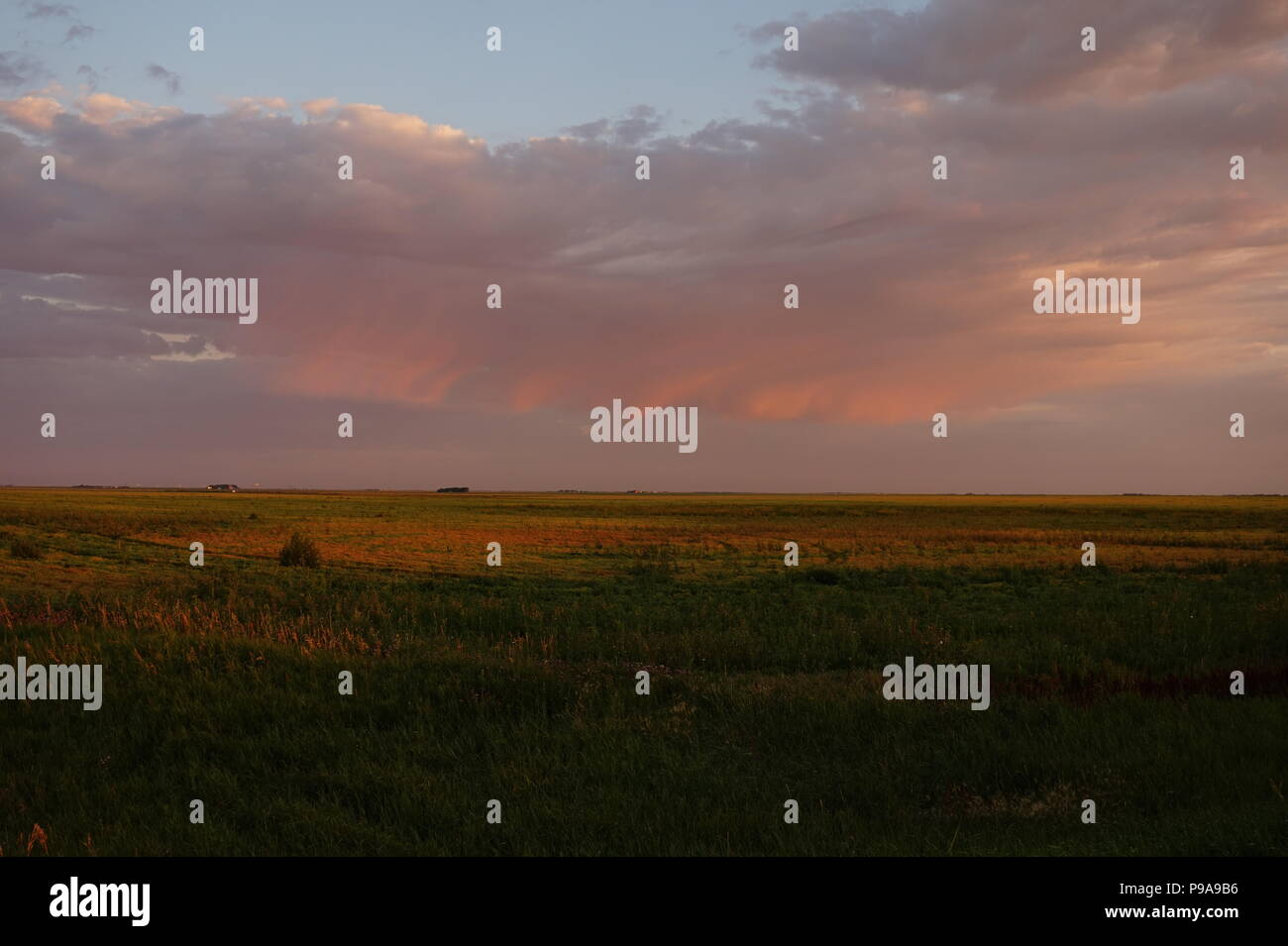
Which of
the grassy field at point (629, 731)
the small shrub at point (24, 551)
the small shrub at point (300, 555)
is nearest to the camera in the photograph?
the grassy field at point (629, 731)

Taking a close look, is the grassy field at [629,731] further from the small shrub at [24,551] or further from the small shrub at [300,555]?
the small shrub at [24,551]

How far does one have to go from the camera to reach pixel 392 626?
733 inches

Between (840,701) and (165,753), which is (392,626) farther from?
(840,701)

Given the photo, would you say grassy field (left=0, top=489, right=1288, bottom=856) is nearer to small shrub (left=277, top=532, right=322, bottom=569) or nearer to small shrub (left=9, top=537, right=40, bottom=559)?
small shrub (left=277, top=532, right=322, bottom=569)

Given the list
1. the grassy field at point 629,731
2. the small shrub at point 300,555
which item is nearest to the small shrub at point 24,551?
the small shrub at point 300,555

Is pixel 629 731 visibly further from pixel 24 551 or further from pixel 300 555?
pixel 24 551

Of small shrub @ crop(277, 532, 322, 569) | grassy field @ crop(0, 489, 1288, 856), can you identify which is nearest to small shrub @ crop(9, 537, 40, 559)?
small shrub @ crop(277, 532, 322, 569)

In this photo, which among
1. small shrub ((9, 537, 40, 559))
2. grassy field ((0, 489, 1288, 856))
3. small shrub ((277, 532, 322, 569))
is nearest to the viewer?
grassy field ((0, 489, 1288, 856))

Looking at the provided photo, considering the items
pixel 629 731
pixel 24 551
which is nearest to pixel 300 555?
pixel 24 551

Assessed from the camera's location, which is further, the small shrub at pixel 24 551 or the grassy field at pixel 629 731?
the small shrub at pixel 24 551

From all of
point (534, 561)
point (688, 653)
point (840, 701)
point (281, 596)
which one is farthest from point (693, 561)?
point (840, 701)

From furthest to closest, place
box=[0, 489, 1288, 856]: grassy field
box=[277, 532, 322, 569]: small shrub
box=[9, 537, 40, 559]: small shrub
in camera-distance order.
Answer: box=[277, 532, 322, 569]: small shrub < box=[9, 537, 40, 559]: small shrub < box=[0, 489, 1288, 856]: grassy field

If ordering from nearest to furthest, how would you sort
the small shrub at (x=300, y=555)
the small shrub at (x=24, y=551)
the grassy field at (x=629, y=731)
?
1. the grassy field at (x=629, y=731)
2. the small shrub at (x=24, y=551)
3. the small shrub at (x=300, y=555)
